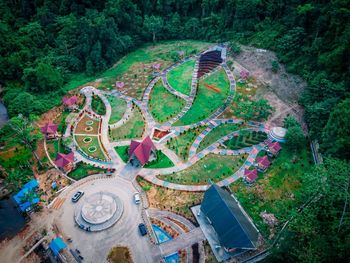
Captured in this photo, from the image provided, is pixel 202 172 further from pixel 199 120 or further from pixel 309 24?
pixel 309 24

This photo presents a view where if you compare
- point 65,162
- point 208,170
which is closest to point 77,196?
point 65,162

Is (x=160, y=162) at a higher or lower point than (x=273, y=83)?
lower

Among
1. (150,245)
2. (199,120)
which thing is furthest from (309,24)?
(150,245)

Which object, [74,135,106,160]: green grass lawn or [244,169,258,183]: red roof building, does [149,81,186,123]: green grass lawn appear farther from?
[244,169,258,183]: red roof building

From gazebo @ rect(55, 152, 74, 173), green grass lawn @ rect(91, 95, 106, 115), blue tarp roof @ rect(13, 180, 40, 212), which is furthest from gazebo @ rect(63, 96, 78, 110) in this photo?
blue tarp roof @ rect(13, 180, 40, 212)

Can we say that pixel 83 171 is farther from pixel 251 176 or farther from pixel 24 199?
pixel 251 176
